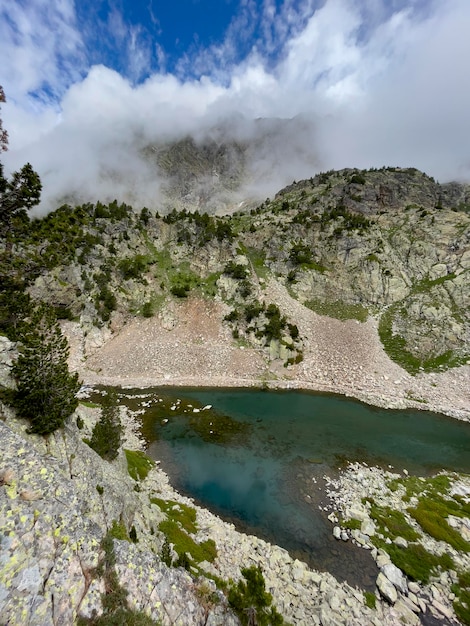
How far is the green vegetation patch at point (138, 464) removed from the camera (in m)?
21.7

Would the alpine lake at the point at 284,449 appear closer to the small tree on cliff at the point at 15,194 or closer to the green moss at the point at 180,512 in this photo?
the green moss at the point at 180,512

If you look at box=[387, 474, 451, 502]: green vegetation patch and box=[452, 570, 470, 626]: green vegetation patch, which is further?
box=[387, 474, 451, 502]: green vegetation patch

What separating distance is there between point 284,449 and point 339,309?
154ft

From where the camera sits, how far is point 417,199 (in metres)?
99.2

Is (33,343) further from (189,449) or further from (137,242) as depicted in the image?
(137,242)

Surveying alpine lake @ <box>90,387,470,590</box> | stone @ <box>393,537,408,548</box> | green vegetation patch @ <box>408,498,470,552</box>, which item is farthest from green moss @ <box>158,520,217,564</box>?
green vegetation patch @ <box>408,498,470,552</box>

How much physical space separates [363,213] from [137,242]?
76.2 meters

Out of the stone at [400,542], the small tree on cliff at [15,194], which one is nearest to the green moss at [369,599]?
the stone at [400,542]

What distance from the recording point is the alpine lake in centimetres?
1866

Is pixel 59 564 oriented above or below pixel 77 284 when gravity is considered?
below

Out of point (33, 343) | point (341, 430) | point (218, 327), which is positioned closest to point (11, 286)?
point (33, 343)

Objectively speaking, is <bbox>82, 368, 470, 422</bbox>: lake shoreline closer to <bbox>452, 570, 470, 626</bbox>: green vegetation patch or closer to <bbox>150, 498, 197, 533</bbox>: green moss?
<bbox>452, 570, 470, 626</bbox>: green vegetation patch

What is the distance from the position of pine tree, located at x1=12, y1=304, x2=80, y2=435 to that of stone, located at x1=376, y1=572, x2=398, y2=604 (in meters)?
18.4

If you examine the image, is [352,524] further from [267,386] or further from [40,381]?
[267,386]
